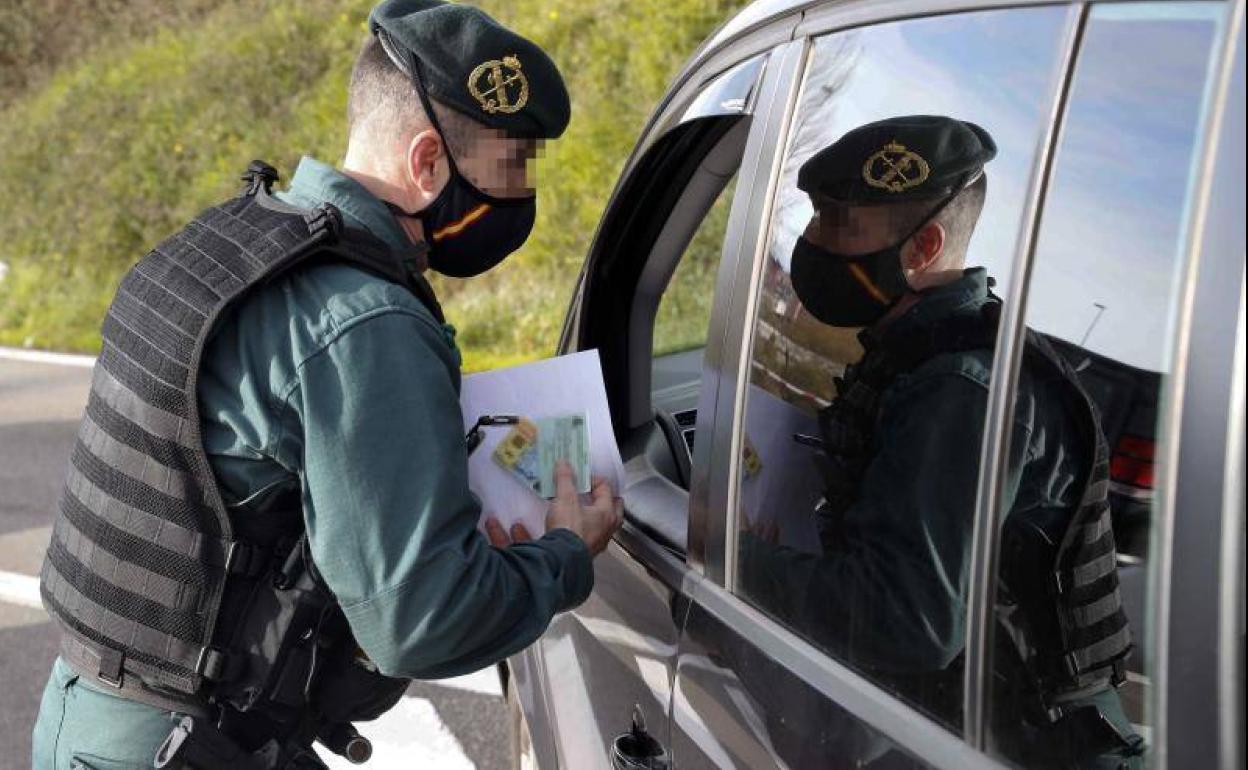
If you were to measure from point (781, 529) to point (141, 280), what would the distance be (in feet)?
3.00

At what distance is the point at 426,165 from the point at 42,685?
313cm

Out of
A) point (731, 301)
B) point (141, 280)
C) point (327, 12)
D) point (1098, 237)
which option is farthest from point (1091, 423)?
point (327, 12)

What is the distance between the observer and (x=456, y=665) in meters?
1.68

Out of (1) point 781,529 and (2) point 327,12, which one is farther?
(2) point 327,12

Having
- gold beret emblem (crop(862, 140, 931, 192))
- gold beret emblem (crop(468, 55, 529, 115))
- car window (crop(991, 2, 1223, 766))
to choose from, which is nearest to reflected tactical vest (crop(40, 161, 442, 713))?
gold beret emblem (crop(468, 55, 529, 115))

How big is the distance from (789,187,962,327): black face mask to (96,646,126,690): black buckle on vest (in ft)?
3.36

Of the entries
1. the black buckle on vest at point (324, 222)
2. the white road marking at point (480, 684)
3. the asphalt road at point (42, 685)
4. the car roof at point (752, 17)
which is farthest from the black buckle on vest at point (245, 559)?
the white road marking at point (480, 684)

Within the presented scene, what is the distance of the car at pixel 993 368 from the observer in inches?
38.0

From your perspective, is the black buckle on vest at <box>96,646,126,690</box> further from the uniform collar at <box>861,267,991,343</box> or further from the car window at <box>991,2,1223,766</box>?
the car window at <box>991,2,1223,766</box>

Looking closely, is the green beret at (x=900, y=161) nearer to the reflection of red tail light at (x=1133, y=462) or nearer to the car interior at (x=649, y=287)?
the reflection of red tail light at (x=1133, y=462)

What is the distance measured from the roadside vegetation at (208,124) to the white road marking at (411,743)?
438 cm

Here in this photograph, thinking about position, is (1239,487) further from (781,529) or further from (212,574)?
(212,574)

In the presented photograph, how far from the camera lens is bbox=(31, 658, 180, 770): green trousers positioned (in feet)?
5.94

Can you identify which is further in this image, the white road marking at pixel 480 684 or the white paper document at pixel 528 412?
the white road marking at pixel 480 684
